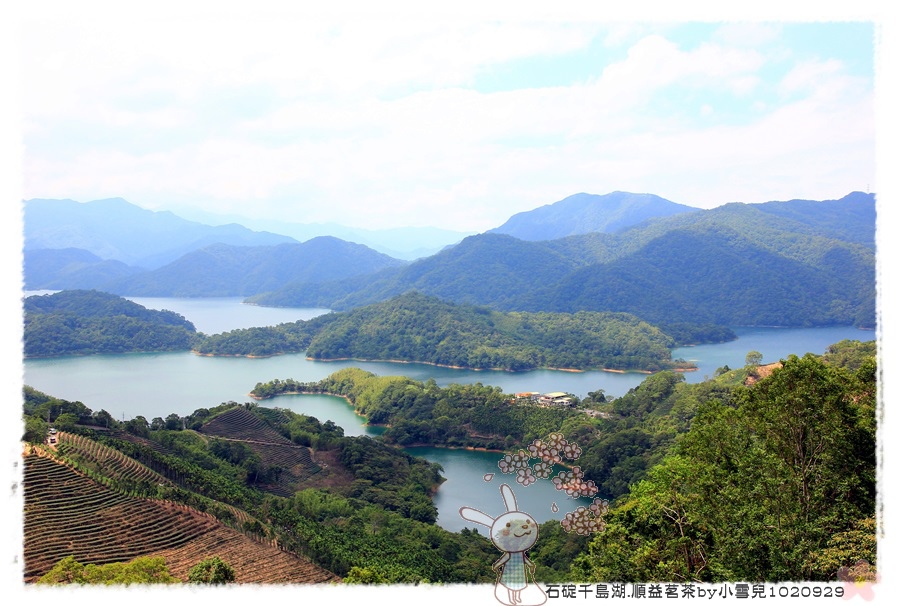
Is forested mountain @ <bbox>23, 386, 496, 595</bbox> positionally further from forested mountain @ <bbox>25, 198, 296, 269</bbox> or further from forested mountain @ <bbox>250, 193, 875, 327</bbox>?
forested mountain @ <bbox>25, 198, 296, 269</bbox>

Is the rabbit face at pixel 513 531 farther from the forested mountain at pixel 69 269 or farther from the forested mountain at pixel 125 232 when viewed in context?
the forested mountain at pixel 125 232

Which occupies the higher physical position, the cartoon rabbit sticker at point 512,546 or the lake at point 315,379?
the cartoon rabbit sticker at point 512,546

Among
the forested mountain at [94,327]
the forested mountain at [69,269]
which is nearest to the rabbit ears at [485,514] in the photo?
the forested mountain at [94,327]

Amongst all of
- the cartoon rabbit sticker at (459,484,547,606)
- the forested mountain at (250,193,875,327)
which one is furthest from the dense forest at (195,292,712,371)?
the cartoon rabbit sticker at (459,484,547,606)

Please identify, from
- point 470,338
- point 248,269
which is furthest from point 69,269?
point 470,338

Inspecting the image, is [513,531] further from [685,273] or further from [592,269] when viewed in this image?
[685,273]

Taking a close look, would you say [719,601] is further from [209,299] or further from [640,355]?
[209,299]

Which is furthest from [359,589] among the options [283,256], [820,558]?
[283,256]
